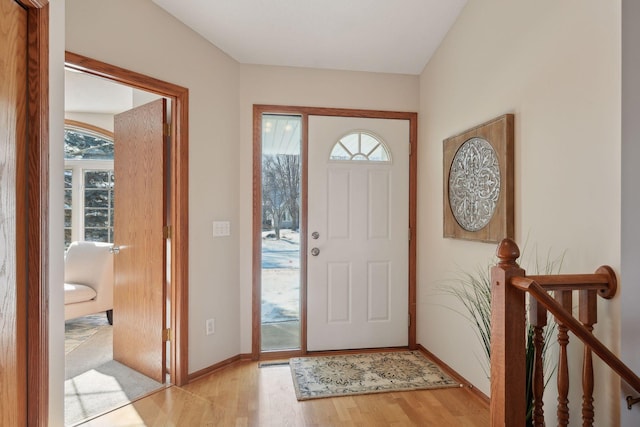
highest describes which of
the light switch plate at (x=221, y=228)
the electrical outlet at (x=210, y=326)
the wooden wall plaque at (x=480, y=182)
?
the wooden wall plaque at (x=480, y=182)

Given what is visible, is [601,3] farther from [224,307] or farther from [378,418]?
[224,307]

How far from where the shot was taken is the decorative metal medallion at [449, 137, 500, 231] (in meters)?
2.25

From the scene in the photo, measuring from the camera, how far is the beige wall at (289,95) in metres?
3.05

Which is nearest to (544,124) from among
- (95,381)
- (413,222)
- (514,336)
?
(514,336)

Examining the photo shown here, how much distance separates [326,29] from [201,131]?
1182 mm

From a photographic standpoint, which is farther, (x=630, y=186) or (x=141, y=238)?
(x=141, y=238)

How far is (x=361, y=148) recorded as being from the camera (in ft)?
10.6

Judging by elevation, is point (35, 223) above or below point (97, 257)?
above

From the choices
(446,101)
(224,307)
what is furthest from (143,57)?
(446,101)

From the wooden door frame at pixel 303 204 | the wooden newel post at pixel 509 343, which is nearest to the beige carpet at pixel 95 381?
the wooden door frame at pixel 303 204

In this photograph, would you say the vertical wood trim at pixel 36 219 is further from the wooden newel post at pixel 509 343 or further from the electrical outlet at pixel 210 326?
the wooden newel post at pixel 509 343

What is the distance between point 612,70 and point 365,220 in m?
1.99

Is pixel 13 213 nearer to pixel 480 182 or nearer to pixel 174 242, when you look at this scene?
pixel 174 242

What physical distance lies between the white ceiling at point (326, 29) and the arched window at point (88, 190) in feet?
9.08
